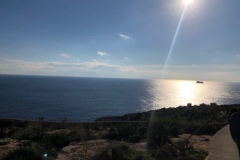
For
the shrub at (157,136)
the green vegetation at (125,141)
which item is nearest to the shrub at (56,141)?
the green vegetation at (125,141)

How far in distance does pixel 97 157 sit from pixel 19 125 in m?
12.7

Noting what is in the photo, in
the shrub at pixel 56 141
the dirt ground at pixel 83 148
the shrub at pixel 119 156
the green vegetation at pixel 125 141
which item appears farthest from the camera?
the shrub at pixel 56 141

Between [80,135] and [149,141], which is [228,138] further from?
[80,135]

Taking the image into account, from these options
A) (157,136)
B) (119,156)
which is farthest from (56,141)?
(157,136)

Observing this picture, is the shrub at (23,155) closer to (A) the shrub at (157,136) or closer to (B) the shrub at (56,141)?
(B) the shrub at (56,141)

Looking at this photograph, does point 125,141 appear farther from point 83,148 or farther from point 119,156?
point 119,156

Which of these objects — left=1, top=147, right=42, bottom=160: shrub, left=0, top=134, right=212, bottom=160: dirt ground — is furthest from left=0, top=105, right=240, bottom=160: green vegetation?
left=0, top=134, right=212, bottom=160: dirt ground

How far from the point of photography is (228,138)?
999 cm

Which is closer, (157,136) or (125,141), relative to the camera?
(157,136)

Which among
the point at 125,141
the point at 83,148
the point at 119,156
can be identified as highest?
the point at 119,156

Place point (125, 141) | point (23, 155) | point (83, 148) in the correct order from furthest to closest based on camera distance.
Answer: point (125, 141)
point (83, 148)
point (23, 155)

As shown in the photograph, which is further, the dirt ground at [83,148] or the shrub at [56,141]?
the shrub at [56,141]

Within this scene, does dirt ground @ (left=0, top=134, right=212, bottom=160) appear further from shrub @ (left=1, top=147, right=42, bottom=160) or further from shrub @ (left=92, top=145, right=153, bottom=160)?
shrub @ (left=1, top=147, right=42, bottom=160)

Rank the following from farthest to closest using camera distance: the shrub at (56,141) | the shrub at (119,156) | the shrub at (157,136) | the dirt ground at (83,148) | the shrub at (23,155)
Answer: the shrub at (157,136), the shrub at (56,141), the dirt ground at (83,148), the shrub at (119,156), the shrub at (23,155)
